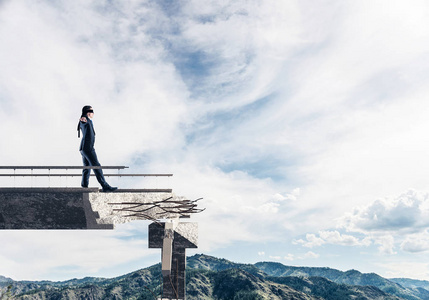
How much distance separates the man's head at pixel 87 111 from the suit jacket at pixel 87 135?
160 millimetres

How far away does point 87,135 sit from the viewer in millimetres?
13242

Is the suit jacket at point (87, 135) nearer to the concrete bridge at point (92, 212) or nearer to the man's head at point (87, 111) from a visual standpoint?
the man's head at point (87, 111)

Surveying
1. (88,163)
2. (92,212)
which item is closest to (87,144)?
(88,163)

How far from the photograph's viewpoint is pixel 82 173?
1326 centimetres

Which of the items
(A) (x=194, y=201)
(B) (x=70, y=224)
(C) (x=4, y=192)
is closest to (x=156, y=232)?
(A) (x=194, y=201)

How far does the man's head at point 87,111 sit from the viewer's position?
43.7ft

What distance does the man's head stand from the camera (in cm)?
1331

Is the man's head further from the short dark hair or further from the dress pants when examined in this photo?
the dress pants

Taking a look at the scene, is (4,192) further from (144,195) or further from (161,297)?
(161,297)

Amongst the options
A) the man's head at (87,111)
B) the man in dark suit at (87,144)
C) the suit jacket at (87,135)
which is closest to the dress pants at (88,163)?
the man in dark suit at (87,144)

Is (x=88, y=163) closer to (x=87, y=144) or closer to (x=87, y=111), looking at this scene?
(x=87, y=144)

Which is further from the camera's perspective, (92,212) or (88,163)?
(88,163)

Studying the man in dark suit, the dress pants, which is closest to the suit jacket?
the man in dark suit

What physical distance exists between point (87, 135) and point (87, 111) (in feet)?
2.60
